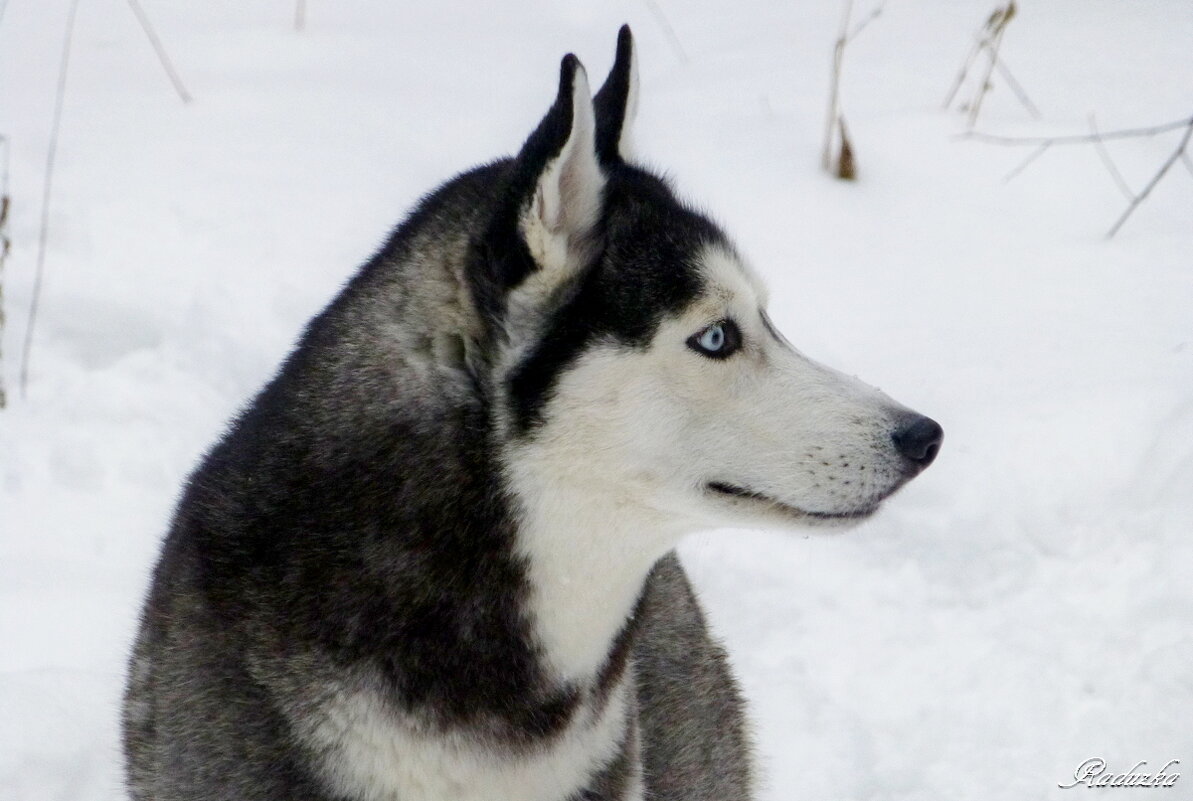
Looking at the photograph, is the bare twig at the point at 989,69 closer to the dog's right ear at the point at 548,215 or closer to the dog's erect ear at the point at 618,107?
the dog's erect ear at the point at 618,107

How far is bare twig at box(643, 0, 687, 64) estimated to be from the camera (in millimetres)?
7014

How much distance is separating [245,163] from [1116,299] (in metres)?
3.69

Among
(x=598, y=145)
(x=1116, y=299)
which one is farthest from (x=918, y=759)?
(x=1116, y=299)

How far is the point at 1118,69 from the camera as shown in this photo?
675cm

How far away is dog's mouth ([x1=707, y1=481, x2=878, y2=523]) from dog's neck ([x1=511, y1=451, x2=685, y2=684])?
10cm

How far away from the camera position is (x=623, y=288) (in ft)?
7.16

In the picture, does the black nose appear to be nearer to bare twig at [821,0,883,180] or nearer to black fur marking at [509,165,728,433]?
black fur marking at [509,165,728,433]

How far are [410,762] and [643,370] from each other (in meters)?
0.74

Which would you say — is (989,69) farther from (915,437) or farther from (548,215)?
(548,215)

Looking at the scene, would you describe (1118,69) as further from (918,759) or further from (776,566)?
(918,759)

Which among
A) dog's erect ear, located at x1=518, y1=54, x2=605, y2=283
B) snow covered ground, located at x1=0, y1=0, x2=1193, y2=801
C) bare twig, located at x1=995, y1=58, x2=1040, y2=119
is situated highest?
dog's erect ear, located at x1=518, y1=54, x2=605, y2=283

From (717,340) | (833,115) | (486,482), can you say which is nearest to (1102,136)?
(833,115)

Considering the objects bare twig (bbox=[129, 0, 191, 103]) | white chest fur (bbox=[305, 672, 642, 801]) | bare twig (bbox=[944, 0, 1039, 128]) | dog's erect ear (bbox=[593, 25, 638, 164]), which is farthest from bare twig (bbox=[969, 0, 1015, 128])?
white chest fur (bbox=[305, 672, 642, 801])

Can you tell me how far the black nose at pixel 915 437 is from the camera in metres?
2.31
